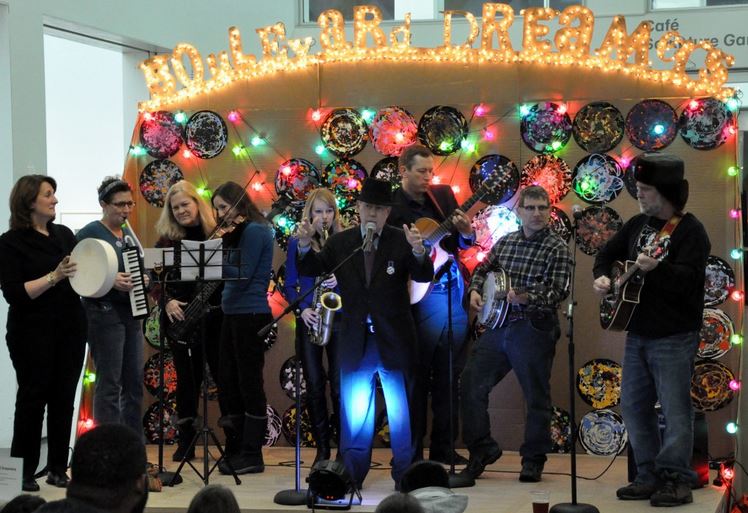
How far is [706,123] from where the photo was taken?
27.2ft

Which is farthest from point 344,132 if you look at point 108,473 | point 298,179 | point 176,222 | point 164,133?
point 108,473

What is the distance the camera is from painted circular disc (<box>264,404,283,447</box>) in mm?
8891

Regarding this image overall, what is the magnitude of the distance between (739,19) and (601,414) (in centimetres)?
555

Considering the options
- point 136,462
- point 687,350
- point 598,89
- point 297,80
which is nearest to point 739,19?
point 598,89

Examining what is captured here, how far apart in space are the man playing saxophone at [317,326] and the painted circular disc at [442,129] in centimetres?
127

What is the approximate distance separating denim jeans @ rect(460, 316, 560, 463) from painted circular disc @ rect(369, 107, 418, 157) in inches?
71.0

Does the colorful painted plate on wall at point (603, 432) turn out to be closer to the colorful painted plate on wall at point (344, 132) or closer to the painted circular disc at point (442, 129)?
the painted circular disc at point (442, 129)

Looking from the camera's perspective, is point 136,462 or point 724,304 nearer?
point 136,462

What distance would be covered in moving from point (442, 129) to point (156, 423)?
3.08 meters

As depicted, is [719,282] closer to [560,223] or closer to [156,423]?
[560,223]

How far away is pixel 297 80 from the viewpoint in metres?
8.91

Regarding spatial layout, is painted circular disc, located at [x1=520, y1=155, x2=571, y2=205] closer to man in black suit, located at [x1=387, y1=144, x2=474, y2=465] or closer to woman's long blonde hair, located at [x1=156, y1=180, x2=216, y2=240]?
man in black suit, located at [x1=387, y1=144, x2=474, y2=465]

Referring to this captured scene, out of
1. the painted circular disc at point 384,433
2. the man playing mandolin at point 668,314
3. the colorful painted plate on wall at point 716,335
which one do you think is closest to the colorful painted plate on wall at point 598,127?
the colorful painted plate on wall at point 716,335

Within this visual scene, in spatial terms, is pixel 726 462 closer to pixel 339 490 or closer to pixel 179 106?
pixel 339 490
